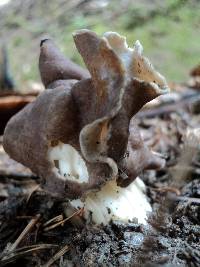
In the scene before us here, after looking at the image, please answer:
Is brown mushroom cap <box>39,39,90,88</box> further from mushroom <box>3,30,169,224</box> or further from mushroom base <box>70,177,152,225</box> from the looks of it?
mushroom base <box>70,177,152,225</box>

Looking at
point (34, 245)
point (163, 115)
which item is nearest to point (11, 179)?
point (34, 245)

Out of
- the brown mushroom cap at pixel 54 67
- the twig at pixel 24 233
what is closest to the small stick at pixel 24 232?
the twig at pixel 24 233

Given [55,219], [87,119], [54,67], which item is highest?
[54,67]

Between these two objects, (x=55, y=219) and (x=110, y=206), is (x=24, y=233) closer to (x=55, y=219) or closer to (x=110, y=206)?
(x=55, y=219)

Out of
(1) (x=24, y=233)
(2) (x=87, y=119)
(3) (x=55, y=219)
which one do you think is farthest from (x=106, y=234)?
(2) (x=87, y=119)

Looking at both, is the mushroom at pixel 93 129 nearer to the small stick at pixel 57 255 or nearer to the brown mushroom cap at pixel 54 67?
the brown mushroom cap at pixel 54 67

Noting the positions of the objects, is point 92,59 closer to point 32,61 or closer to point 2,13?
point 32,61
